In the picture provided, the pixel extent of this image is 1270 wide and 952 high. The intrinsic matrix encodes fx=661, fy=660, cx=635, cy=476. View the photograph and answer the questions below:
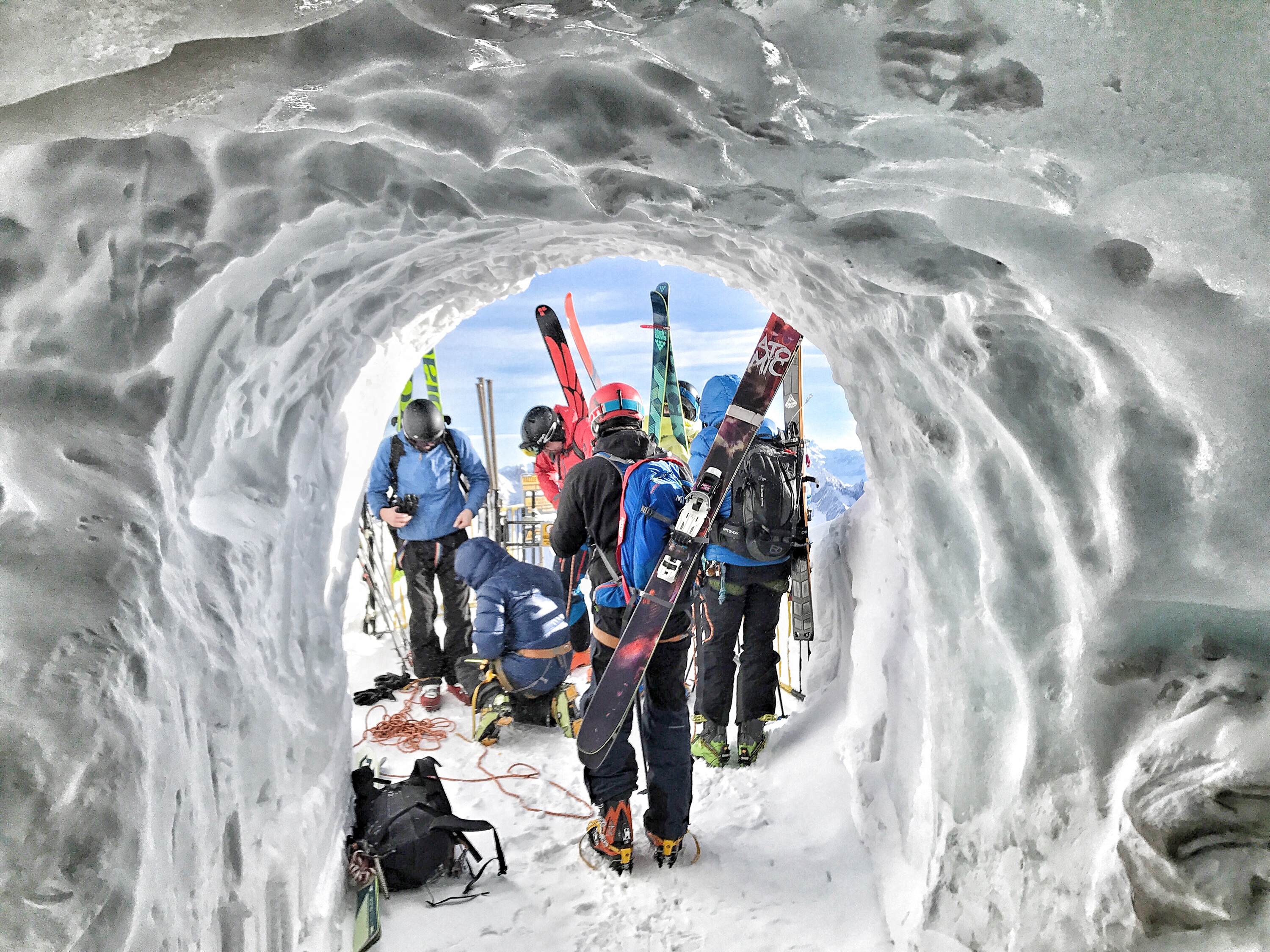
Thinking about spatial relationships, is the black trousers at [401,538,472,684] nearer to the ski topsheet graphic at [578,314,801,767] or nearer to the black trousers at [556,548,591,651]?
the black trousers at [556,548,591,651]

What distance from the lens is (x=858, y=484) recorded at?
5023 millimetres

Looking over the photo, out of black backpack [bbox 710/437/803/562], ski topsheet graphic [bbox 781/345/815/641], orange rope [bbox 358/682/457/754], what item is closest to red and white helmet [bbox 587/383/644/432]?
black backpack [bbox 710/437/803/562]

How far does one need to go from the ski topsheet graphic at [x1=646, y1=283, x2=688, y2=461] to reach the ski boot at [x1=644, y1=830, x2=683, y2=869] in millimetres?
4400

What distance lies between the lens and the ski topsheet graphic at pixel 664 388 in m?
7.03

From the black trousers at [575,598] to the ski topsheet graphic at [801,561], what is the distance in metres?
1.29

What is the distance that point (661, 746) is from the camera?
9.86 feet

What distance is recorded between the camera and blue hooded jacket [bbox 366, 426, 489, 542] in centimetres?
479

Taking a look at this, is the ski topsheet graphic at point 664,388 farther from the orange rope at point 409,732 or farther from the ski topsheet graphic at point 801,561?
the orange rope at point 409,732

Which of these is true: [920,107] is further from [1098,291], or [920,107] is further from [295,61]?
[295,61]

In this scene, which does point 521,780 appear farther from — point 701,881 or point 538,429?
A: point 538,429

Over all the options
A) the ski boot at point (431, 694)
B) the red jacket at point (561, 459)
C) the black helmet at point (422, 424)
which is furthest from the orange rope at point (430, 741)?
the black helmet at point (422, 424)

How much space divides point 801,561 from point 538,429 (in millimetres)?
2132

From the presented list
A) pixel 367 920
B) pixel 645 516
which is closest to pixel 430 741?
pixel 367 920

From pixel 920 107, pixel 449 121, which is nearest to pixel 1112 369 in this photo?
pixel 920 107
